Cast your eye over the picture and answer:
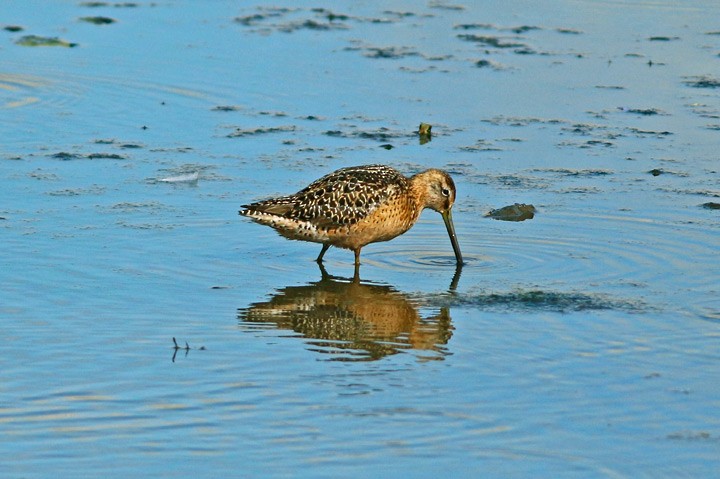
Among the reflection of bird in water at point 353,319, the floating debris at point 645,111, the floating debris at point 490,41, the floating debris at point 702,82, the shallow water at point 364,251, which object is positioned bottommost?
the reflection of bird in water at point 353,319

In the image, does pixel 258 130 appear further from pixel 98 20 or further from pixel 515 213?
pixel 98 20

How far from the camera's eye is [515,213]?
998 cm

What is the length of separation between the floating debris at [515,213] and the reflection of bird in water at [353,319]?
1.59 meters

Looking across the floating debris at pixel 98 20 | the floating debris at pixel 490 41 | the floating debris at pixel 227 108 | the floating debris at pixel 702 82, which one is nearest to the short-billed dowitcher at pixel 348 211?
the floating debris at pixel 227 108

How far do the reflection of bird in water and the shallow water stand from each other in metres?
0.03

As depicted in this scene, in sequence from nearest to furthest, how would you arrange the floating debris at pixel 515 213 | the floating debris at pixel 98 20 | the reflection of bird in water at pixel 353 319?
the reflection of bird in water at pixel 353 319
the floating debris at pixel 515 213
the floating debris at pixel 98 20

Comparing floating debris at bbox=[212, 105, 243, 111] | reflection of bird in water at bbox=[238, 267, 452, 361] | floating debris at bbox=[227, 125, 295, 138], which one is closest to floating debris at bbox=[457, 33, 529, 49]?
floating debris at bbox=[212, 105, 243, 111]

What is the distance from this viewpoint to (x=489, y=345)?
24.1 feet

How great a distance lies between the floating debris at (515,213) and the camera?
997cm

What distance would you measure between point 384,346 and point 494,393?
1.01 meters

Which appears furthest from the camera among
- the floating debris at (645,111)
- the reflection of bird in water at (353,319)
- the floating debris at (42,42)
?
the floating debris at (42,42)

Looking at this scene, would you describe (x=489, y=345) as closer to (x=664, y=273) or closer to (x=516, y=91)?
(x=664, y=273)

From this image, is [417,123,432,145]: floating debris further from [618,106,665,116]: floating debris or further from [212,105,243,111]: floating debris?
[618,106,665,116]: floating debris

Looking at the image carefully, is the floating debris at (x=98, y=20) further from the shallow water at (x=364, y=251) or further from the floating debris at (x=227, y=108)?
the floating debris at (x=227, y=108)
